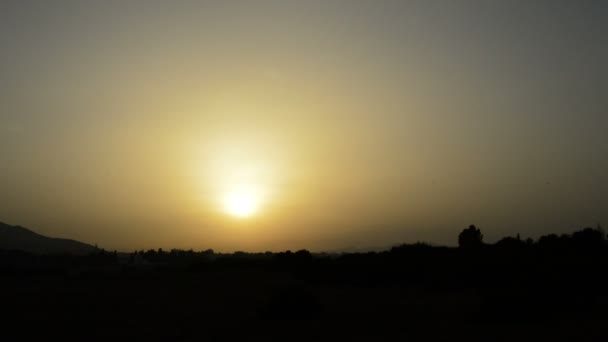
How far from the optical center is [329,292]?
113 ft

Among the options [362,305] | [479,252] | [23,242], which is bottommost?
[362,305]

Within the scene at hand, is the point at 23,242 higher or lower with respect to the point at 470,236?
higher

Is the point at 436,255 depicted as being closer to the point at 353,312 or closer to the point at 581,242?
the point at 581,242

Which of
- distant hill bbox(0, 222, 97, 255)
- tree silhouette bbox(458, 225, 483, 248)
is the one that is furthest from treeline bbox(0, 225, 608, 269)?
distant hill bbox(0, 222, 97, 255)

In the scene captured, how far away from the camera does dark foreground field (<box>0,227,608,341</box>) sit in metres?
19.8

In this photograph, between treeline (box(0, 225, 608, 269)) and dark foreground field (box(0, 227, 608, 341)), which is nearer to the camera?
dark foreground field (box(0, 227, 608, 341))

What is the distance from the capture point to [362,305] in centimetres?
2748

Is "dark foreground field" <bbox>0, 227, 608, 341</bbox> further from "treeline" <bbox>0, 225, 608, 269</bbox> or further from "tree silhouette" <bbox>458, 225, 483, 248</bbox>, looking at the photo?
"tree silhouette" <bbox>458, 225, 483, 248</bbox>

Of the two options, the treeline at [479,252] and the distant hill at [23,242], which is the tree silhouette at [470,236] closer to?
the treeline at [479,252]

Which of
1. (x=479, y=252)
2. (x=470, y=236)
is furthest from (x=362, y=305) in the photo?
(x=470, y=236)

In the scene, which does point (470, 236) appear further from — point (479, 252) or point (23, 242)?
point (23, 242)

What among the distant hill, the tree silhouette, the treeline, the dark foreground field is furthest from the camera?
the distant hill

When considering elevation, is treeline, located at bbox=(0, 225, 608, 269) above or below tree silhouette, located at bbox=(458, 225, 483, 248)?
below

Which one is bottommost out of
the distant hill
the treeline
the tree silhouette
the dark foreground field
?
the dark foreground field
